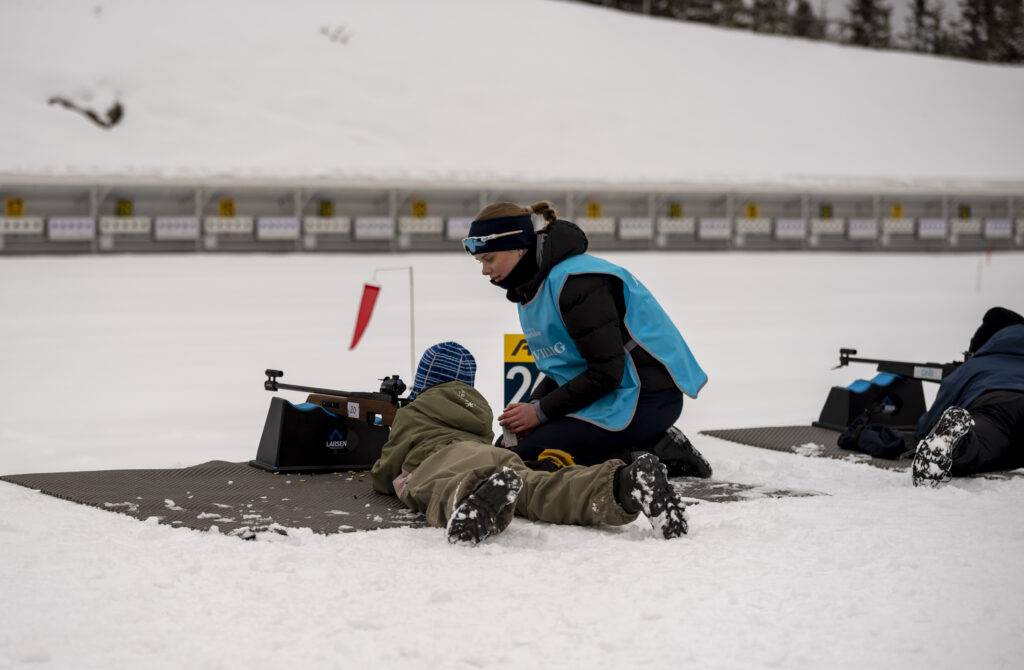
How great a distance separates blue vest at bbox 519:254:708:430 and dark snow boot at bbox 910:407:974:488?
815 mm

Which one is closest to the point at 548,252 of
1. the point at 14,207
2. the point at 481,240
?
the point at 481,240

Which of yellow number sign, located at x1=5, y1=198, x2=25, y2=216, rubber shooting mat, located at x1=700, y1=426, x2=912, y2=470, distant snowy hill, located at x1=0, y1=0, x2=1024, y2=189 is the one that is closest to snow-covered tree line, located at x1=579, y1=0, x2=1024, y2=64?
distant snowy hill, located at x1=0, y1=0, x2=1024, y2=189

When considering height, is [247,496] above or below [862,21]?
below

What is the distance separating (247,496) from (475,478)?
3.48ft

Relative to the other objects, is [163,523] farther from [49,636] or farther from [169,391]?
[169,391]

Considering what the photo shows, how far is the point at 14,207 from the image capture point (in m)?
18.9

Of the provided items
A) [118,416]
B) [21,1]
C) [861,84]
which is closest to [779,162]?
[861,84]

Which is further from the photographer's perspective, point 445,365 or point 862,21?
point 862,21

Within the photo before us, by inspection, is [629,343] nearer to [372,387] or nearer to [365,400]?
[365,400]

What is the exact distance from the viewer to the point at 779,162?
31.9 m

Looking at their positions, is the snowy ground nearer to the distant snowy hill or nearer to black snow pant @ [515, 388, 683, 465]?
black snow pant @ [515, 388, 683, 465]

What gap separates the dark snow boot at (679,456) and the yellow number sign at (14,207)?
1763cm

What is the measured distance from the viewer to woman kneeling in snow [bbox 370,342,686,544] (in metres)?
2.91

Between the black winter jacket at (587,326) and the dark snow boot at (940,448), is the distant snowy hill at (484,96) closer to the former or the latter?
the black winter jacket at (587,326)
